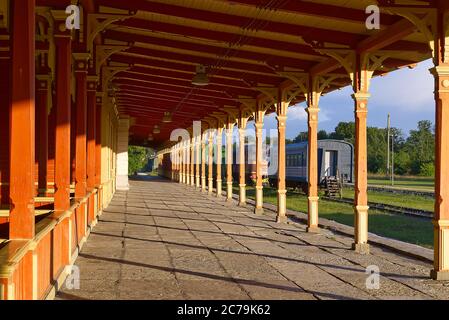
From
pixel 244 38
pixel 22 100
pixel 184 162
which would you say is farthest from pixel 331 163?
pixel 22 100

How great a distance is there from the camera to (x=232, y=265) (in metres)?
9.36

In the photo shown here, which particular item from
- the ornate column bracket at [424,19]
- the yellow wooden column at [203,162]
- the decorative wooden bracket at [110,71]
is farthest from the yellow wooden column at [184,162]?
the ornate column bracket at [424,19]

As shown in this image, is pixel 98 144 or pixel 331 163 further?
pixel 331 163

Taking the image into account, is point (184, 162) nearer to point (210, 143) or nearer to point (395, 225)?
point (210, 143)

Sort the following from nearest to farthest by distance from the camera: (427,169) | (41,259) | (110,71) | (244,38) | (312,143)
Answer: (41,259) < (244,38) < (312,143) < (110,71) < (427,169)

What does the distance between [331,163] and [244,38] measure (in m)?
24.5

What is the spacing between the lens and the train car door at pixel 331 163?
35688 mm

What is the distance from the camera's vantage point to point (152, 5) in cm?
1093

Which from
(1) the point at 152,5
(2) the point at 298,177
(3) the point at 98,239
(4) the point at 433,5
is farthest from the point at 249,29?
(2) the point at 298,177

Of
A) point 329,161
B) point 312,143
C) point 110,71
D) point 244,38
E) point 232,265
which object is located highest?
point 110,71

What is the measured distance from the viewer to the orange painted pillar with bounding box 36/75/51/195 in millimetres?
13344

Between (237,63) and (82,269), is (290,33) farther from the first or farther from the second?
(82,269)

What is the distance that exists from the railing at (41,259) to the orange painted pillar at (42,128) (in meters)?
3.68

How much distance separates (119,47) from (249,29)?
155 inches
